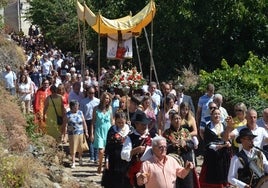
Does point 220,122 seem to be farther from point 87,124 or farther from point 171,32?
point 171,32

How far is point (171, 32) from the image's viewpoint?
2436 centimetres

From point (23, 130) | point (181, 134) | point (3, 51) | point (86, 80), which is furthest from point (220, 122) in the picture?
point (3, 51)

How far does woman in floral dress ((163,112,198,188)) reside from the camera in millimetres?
8766

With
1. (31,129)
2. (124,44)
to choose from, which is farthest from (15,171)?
(124,44)

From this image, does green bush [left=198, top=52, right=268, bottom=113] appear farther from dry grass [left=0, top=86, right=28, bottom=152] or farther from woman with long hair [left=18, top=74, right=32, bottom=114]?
dry grass [left=0, top=86, right=28, bottom=152]

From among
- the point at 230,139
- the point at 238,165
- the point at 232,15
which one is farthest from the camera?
the point at 232,15

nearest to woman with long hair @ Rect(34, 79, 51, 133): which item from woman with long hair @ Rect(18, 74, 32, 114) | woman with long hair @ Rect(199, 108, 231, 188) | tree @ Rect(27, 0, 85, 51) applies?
woman with long hair @ Rect(18, 74, 32, 114)

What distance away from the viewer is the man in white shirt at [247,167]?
7691mm

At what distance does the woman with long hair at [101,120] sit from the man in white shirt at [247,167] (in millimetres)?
5338

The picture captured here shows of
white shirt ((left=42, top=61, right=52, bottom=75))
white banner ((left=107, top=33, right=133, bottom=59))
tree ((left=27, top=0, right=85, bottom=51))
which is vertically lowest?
white shirt ((left=42, top=61, right=52, bottom=75))

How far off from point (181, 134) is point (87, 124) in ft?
18.2

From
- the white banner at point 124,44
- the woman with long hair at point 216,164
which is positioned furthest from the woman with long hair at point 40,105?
the white banner at point 124,44

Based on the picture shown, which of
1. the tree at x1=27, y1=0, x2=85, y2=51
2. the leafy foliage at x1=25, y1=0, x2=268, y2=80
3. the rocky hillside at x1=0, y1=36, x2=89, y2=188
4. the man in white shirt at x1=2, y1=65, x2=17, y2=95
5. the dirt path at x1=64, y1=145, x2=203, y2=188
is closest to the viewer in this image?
the rocky hillside at x1=0, y1=36, x2=89, y2=188

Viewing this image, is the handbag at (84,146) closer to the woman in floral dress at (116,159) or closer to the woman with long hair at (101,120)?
the woman with long hair at (101,120)
